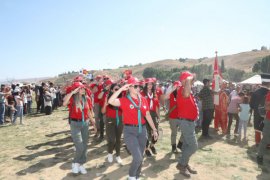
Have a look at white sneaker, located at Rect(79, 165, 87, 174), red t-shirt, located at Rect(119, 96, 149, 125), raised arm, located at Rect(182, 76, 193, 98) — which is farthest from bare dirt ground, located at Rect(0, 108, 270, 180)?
raised arm, located at Rect(182, 76, 193, 98)

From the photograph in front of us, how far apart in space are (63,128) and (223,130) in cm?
706

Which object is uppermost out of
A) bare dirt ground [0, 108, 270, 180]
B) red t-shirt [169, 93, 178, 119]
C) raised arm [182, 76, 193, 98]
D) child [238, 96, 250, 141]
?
raised arm [182, 76, 193, 98]

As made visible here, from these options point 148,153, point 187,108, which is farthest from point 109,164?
point 187,108

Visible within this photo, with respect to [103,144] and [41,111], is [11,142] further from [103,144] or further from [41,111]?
[41,111]

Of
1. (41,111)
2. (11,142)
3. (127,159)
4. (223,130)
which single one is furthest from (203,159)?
(41,111)

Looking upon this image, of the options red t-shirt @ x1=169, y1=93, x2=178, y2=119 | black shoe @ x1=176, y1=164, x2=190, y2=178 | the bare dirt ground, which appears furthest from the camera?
red t-shirt @ x1=169, y1=93, x2=178, y2=119

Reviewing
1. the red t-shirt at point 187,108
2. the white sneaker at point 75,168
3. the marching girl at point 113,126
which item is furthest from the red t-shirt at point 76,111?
the red t-shirt at point 187,108

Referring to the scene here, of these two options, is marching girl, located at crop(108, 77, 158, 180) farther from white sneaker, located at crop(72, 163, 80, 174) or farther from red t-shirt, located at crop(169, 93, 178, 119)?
red t-shirt, located at crop(169, 93, 178, 119)

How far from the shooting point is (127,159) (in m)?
7.14

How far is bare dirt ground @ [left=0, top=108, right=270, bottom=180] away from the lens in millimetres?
6117

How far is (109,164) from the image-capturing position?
6715 mm

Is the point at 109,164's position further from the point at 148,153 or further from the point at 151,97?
the point at 151,97

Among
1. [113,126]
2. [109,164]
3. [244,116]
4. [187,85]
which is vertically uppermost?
[187,85]

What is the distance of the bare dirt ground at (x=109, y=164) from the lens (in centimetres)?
612
